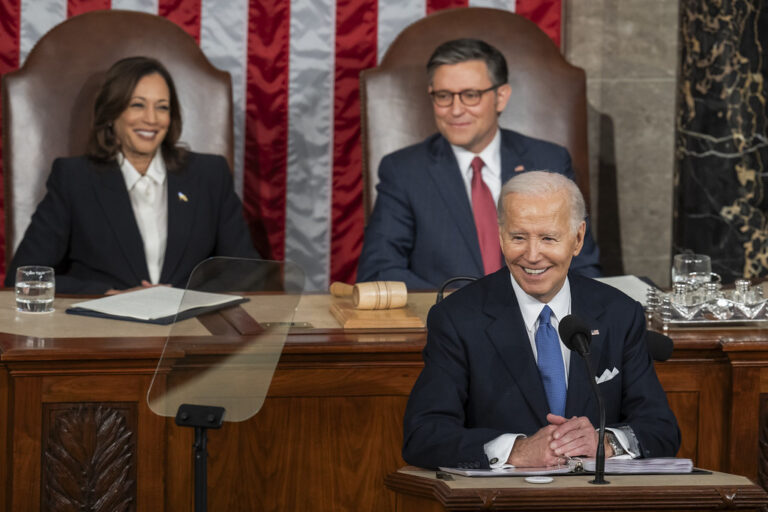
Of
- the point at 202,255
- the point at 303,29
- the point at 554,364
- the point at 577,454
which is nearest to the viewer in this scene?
the point at 577,454

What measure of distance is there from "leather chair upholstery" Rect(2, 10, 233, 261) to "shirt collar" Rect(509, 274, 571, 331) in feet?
9.01

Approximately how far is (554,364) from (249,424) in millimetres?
898

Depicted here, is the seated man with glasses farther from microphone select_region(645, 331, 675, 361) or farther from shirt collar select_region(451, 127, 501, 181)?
microphone select_region(645, 331, 675, 361)

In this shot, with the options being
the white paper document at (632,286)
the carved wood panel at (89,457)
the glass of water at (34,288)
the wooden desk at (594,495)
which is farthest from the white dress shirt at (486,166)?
the wooden desk at (594,495)

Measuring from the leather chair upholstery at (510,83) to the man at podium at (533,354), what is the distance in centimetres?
245

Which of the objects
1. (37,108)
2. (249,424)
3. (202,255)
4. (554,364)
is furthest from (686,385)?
(37,108)

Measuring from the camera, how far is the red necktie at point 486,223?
427 centimetres

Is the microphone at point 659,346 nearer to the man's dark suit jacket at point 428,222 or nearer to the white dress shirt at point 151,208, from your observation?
the man's dark suit jacket at point 428,222

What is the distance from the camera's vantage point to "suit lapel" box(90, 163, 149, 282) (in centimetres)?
430

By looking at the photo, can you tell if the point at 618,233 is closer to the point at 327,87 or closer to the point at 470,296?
the point at 327,87

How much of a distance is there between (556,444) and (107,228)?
2568mm

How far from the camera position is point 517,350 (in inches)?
91.8

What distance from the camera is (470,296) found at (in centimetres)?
239

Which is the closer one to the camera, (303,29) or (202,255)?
(202,255)
